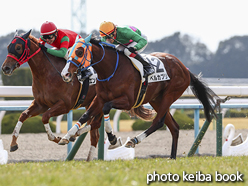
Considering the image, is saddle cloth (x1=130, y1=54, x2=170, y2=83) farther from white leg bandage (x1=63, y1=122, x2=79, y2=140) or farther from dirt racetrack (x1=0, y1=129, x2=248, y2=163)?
dirt racetrack (x1=0, y1=129, x2=248, y2=163)

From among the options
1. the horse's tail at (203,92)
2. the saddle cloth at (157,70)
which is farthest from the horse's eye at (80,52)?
the horse's tail at (203,92)

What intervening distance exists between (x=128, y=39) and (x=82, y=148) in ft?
11.3

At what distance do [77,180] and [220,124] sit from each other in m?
3.33

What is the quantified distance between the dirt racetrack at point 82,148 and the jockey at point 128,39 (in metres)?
2.01

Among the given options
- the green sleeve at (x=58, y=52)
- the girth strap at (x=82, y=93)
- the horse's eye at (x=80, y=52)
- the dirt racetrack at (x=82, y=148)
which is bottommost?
the dirt racetrack at (x=82, y=148)

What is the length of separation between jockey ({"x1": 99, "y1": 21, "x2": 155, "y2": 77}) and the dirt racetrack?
2.01 meters

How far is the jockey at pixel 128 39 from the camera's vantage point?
4680 mm

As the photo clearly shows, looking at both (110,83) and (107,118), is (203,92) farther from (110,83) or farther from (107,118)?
(107,118)

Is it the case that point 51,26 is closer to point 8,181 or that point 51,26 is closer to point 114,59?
point 114,59

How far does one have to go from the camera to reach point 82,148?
7.75 meters

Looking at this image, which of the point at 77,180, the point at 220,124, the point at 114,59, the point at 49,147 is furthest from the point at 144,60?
the point at 49,147

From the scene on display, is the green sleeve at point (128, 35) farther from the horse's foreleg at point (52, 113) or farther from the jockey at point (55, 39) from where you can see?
the horse's foreleg at point (52, 113)

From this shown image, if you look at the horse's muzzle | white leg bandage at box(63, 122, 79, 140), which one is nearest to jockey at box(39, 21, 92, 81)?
the horse's muzzle

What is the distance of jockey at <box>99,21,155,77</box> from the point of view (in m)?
4.68
